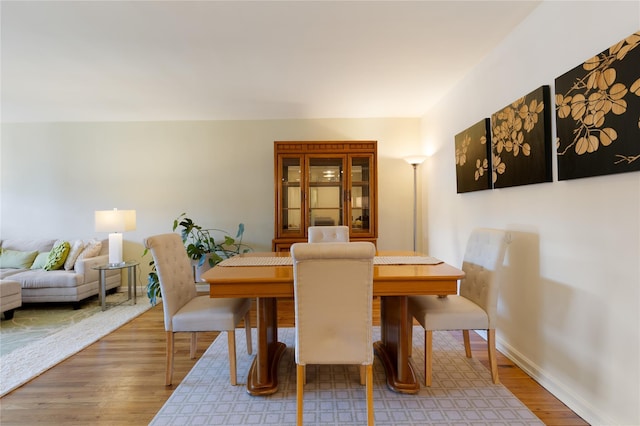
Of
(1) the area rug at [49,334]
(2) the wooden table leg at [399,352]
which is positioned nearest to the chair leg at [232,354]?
(2) the wooden table leg at [399,352]

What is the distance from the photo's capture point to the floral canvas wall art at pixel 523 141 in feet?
5.49

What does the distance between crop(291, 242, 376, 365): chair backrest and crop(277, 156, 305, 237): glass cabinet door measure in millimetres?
2154

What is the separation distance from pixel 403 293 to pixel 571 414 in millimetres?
1120

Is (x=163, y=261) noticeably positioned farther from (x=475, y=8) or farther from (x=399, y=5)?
(x=475, y=8)

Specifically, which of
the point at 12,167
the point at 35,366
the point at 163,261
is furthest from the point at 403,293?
the point at 12,167

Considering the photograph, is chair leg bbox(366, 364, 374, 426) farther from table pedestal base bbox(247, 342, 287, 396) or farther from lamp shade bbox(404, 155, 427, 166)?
lamp shade bbox(404, 155, 427, 166)

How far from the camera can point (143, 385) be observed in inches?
70.7

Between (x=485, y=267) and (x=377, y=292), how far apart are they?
86 centimetres

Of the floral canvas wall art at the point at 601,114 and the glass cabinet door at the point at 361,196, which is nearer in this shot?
the floral canvas wall art at the point at 601,114

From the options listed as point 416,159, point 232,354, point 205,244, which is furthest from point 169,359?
point 416,159

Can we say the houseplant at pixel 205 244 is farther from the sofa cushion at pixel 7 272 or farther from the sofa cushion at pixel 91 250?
the sofa cushion at pixel 7 272

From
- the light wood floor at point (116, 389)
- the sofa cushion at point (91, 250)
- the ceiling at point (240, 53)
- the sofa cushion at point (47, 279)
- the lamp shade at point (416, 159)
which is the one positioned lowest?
the light wood floor at point (116, 389)

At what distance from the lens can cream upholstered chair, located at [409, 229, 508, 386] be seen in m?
1.71

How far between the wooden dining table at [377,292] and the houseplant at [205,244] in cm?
158
